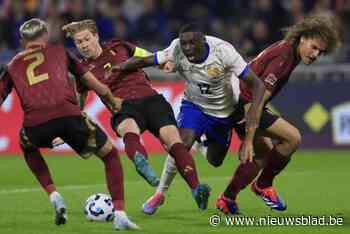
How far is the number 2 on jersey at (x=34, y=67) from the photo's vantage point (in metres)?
9.18

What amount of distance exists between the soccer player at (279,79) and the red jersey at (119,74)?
3.70 feet

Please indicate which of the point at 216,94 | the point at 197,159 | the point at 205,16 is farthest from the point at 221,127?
the point at 205,16

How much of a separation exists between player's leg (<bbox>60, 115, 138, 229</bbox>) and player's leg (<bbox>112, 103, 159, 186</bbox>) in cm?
61

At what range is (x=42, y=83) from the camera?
918 centimetres

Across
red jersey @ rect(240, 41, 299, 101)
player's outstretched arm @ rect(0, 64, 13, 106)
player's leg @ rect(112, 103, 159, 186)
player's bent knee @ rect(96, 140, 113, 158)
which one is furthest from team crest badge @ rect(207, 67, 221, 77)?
player's outstretched arm @ rect(0, 64, 13, 106)

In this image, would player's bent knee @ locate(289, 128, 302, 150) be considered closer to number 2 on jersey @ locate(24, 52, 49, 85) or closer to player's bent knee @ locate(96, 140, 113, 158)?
player's bent knee @ locate(96, 140, 113, 158)

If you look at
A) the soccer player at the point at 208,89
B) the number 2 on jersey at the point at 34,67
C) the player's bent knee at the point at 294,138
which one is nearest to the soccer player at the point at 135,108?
the soccer player at the point at 208,89

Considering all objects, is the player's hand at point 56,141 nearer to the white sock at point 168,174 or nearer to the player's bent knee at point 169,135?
the player's bent knee at point 169,135

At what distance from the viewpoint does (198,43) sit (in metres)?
10.1

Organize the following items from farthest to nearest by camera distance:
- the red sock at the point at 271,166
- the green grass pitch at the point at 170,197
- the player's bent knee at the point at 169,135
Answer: the red sock at the point at 271,166, the player's bent knee at the point at 169,135, the green grass pitch at the point at 170,197

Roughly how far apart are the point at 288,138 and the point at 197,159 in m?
7.63

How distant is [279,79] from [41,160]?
2.45 metres

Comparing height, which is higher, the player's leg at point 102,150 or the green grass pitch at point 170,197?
the player's leg at point 102,150

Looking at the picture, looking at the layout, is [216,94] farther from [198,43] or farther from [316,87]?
[316,87]
